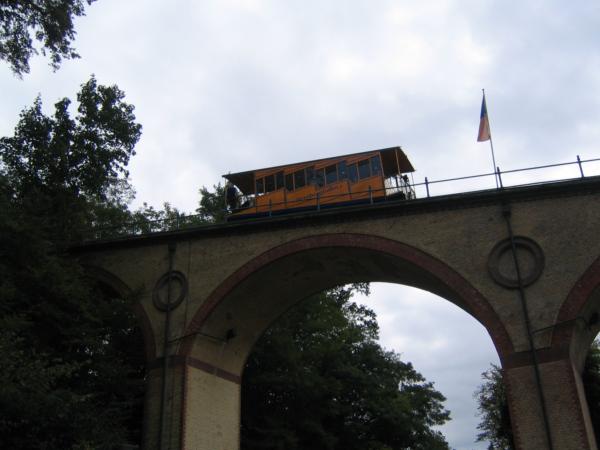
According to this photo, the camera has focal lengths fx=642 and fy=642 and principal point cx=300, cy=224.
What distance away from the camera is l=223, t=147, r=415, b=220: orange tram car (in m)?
23.3

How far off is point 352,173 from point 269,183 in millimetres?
3490

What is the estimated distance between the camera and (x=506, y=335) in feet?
55.1

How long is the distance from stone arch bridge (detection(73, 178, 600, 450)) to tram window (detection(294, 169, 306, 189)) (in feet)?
14.0

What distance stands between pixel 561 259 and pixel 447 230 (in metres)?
3.16

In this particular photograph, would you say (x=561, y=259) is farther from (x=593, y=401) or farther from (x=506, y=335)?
(x=593, y=401)

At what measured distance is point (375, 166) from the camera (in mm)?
23500

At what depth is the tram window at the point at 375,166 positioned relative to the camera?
76.8 feet

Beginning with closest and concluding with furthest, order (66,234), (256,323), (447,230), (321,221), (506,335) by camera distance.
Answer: (506,335) < (447,230) < (321,221) < (66,234) < (256,323)

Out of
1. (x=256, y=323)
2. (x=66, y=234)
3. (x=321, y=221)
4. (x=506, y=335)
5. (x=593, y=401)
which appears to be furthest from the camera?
(x=593, y=401)

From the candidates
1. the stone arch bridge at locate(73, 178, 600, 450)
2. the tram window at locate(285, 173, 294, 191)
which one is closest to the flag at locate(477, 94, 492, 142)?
the stone arch bridge at locate(73, 178, 600, 450)

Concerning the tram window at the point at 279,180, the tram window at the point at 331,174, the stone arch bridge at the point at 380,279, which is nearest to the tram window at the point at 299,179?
the tram window at the point at 279,180

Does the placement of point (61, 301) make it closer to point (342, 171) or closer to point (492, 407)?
point (342, 171)

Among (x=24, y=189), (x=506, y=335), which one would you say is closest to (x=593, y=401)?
(x=506, y=335)

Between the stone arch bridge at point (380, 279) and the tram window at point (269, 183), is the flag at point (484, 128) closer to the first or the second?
the stone arch bridge at point (380, 279)
